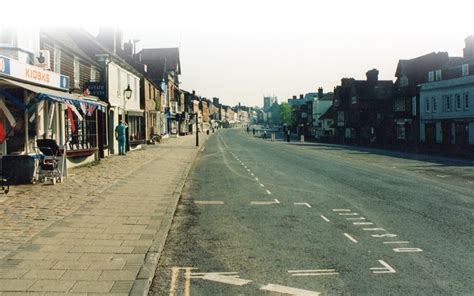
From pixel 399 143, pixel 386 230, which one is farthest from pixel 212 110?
pixel 386 230

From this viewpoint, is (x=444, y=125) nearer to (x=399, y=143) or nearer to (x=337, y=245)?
(x=399, y=143)

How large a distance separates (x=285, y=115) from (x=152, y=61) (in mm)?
98370

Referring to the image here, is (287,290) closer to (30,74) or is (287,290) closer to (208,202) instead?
(208,202)

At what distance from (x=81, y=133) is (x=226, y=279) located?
1764 centimetres

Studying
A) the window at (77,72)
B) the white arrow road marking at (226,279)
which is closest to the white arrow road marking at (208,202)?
the white arrow road marking at (226,279)

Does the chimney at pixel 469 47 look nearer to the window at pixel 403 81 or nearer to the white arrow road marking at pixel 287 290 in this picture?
the window at pixel 403 81

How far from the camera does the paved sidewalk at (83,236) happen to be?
581 centimetres

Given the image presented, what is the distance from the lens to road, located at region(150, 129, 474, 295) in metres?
6.11

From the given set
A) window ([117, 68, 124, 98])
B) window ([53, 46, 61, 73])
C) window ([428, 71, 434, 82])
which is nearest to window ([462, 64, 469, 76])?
window ([428, 71, 434, 82])

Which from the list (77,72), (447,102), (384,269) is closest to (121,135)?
(77,72)

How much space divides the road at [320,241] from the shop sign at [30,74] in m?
6.64

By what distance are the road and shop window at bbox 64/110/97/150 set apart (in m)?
7.76

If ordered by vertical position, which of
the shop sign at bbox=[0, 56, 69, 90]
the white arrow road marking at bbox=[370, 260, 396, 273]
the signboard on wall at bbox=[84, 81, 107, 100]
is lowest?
the white arrow road marking at bbox=[370, 260, 396, 273]

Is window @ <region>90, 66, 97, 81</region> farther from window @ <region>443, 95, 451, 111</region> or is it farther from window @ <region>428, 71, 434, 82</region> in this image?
window @ <region>428, 71, 434, 82</region>
